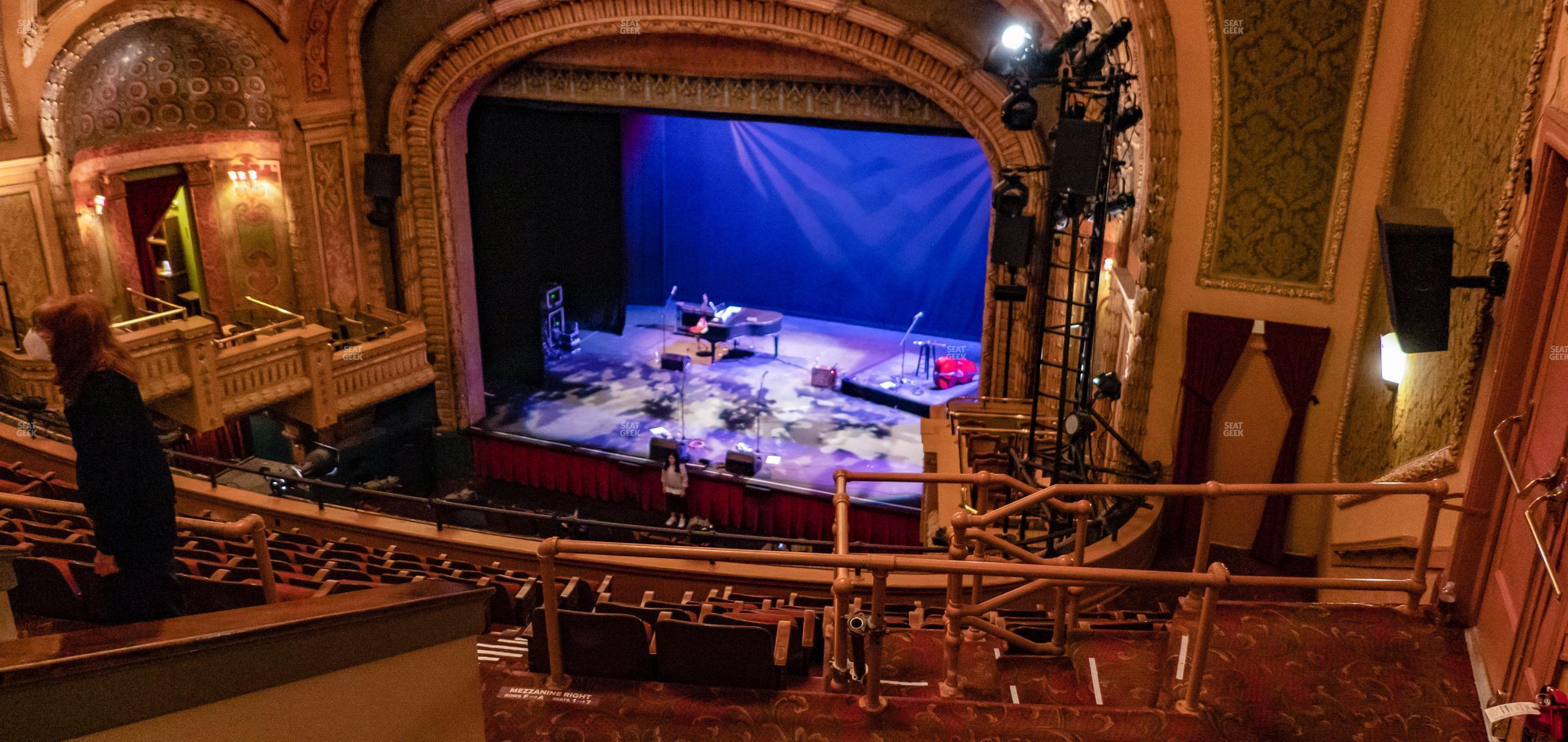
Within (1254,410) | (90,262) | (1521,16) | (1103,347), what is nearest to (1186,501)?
(1254,410)

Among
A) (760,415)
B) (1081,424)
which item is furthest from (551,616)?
(760,415)

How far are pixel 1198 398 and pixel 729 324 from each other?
8.40 metres

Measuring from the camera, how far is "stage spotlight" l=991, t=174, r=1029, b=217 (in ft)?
28.4

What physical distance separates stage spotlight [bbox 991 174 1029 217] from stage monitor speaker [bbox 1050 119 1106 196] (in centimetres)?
175

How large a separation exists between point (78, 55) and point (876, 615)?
10.4 metres

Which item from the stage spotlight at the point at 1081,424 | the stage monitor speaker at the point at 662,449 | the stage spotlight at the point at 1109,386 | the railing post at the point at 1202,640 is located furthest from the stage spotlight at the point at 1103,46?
the stage monitor speaker at the point at 662,449

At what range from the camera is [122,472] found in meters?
3.15

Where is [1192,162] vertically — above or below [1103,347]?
above

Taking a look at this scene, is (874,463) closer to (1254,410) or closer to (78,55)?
(1254,410)

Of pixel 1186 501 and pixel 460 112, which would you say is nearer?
pixel 1186 501

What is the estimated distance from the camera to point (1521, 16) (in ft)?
15.2

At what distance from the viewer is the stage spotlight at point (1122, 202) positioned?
7801 mm

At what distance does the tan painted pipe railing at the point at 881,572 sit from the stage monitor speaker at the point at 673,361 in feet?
36.5

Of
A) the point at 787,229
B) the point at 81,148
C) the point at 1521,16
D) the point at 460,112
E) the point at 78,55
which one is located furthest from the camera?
the point at 787,229
